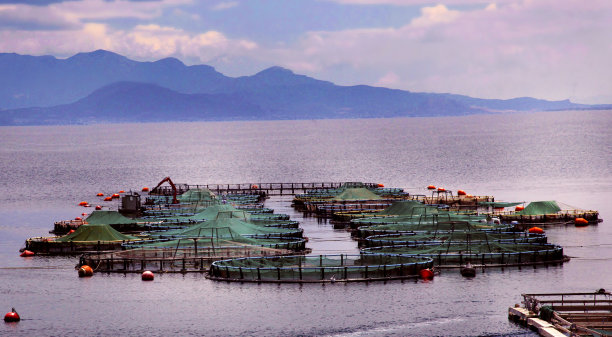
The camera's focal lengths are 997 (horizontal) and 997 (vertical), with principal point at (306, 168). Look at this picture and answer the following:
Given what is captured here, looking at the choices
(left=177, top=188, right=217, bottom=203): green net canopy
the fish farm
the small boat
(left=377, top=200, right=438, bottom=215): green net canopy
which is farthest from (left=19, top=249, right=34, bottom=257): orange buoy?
the small boat

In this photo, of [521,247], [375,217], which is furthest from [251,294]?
[375,217]

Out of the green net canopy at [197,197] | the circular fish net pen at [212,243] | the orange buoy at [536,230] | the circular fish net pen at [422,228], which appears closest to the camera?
the circular fish net pen at [212,243]

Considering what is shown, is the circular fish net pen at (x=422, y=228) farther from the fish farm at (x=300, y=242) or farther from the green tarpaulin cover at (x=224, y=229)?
the green tarpaulin cover at (x=224, y=229)

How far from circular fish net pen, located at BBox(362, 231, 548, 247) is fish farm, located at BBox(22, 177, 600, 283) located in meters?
0.10

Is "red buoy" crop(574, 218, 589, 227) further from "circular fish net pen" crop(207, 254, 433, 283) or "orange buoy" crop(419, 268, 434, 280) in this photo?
"orange buoy" crop(419, 268, 434, 280)

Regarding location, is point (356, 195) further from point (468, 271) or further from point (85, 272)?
point (85, 272)

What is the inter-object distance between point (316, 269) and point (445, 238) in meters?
16.8

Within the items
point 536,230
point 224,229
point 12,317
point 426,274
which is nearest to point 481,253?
point 426,274

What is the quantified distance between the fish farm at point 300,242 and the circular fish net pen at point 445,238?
10cm

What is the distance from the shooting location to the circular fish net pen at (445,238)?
279 feet

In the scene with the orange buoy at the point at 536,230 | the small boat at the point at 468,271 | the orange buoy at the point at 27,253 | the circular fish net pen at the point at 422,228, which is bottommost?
the small boat at the point at 468,271

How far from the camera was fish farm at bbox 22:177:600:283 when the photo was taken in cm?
7794

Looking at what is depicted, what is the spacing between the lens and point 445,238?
87.6m

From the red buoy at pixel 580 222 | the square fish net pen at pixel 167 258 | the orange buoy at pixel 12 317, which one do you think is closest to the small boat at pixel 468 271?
the square fish net pen at pixel 167 258
